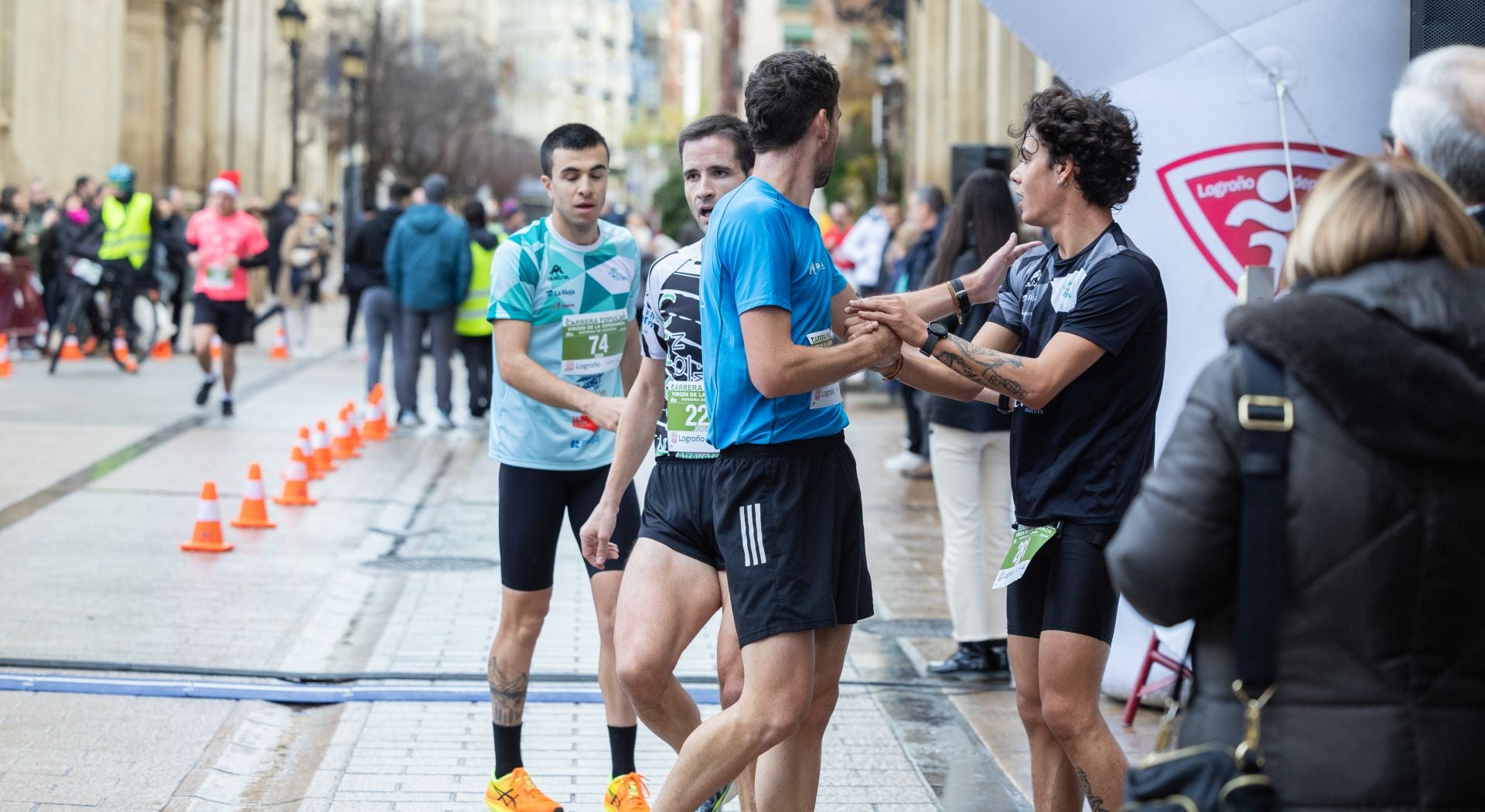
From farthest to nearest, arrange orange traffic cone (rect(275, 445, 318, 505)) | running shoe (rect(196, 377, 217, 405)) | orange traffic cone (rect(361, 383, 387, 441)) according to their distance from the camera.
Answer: running shoe (rect(196, 377, 217, 405))
orange traffic cone (rect(361, 383, 387, 441))
orange traffic cone (rect(275, 445, 318, 505))

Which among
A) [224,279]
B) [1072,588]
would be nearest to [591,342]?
[1072,588]

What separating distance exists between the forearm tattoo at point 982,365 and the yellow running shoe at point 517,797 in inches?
79.5

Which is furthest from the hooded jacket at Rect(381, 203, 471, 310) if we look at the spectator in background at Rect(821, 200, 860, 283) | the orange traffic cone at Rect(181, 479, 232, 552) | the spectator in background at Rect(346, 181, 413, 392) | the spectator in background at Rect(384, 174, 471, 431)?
the orange traffic cone at Rect(181, 479, 232, 552)

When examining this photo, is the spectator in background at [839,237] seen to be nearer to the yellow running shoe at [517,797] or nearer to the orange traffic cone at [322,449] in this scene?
the orange traffic cone at [322,449]

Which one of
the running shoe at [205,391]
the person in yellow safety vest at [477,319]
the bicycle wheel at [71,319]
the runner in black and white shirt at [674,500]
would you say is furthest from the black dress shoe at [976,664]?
the bicycle wheel at [71,319]

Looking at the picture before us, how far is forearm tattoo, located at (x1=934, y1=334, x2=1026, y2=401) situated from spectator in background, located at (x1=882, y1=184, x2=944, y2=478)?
7851mm

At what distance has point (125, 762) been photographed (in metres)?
Result: 5.58

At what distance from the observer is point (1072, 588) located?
167 inches

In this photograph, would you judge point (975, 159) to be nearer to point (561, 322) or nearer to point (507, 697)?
point (561, 322)

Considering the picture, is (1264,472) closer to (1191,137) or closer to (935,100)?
(1191,137)

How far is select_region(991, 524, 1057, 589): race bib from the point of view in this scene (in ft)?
14.0

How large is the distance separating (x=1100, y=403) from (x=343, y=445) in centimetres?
1010

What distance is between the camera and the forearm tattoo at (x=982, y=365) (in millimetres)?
4160

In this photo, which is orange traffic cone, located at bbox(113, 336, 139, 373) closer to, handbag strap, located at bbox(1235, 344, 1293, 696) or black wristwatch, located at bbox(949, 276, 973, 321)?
black wristwatch, located at bbox(949, 276, 973, 321)
